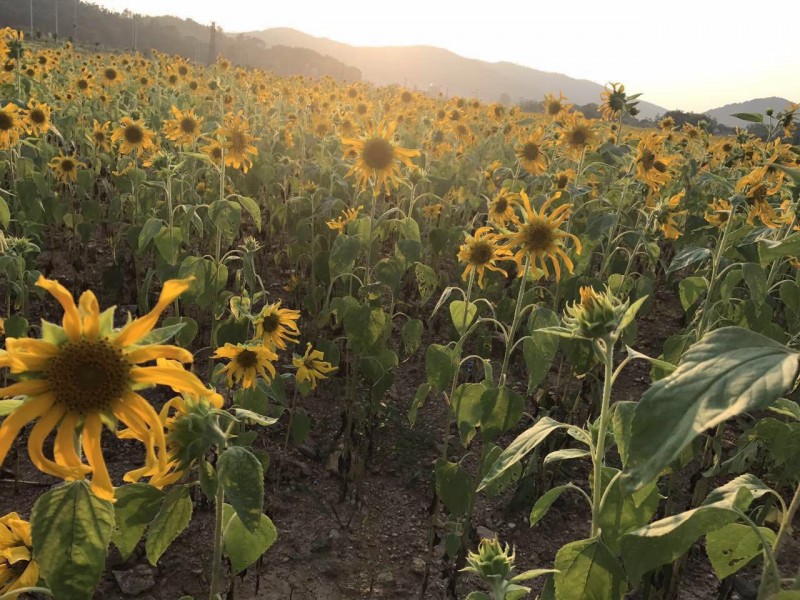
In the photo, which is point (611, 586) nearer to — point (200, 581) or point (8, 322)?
point (200, 581)

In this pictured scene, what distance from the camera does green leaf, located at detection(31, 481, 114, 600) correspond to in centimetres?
98

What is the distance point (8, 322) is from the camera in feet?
9.10

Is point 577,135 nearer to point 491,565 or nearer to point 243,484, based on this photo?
point 491,565

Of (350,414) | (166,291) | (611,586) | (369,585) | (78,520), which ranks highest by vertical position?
(166,291)

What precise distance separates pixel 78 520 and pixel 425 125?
813 cm

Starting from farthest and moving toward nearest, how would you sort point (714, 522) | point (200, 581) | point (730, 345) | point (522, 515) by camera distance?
point (522, 515) < point (200, 581) < point (714, 522) < point (730, 345)

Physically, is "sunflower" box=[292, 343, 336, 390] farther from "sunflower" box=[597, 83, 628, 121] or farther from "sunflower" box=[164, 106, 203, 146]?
"sunflower" box=[597, 83, 628, 121]

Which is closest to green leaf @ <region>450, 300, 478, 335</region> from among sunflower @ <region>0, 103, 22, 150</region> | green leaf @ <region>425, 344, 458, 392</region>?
green leaf @ <region>425, 344, 458, 392</region>

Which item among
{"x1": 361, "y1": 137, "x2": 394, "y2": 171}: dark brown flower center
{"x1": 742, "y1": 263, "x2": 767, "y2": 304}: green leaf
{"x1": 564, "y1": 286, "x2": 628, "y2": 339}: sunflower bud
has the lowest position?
{"x1": 742, "y1": 263, "x2": 767, "y2": 304}: green leaf

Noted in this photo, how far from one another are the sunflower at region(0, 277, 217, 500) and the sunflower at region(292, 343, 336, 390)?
1.75 metres

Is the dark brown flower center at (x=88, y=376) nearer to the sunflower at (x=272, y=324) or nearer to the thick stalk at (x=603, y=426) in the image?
the thick stalk at (x=603, y=426)

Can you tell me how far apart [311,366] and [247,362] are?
68cm

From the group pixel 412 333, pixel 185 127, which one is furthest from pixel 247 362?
pixel 185 127

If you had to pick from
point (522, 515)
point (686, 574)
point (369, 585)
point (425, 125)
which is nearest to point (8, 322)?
point (369, 585)
